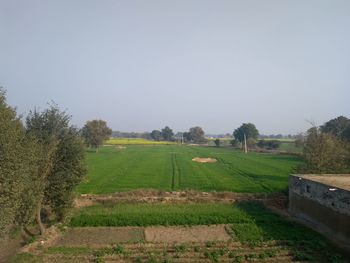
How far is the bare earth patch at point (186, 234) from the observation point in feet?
64.6

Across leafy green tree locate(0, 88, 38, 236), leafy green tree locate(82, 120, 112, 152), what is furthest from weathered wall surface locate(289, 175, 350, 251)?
leafy green tree locate(82, 120, 112, 152)

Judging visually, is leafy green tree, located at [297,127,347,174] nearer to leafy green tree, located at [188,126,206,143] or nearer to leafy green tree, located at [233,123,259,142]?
leafy green tree, located at [233,123,259,142]

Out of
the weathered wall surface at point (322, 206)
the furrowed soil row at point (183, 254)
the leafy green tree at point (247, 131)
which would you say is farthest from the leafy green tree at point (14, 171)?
the leafy green tree at point (247, 131)

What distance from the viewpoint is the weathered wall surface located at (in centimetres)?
1981

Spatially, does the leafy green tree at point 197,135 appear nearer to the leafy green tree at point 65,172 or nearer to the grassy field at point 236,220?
the grassy field at point 236,220

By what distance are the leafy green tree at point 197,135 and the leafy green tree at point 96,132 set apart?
280 ft

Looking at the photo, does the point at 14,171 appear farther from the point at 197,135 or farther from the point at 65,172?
the point at 197,135

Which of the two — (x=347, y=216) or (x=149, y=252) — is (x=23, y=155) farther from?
(x=347, y=216)

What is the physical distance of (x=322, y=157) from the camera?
32250mm

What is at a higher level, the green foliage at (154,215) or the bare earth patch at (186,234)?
the green foliage at (154,215)

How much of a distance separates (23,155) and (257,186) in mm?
25303

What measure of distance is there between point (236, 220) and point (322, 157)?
12746 millimetres

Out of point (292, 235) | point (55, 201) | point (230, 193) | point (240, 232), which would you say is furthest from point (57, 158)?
point (230, 193)

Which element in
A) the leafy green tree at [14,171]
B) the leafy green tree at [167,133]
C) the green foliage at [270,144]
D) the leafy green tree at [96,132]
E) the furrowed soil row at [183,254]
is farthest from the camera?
the leafy green tree at [167,133]
